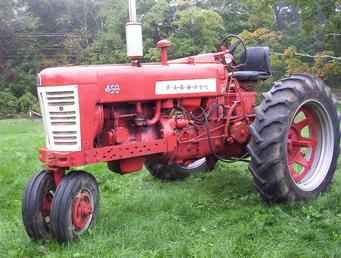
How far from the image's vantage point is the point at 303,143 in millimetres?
5641

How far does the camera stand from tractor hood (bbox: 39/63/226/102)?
13.8 ft

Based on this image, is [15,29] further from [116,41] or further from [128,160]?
[128,160]

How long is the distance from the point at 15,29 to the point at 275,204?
1336 inches

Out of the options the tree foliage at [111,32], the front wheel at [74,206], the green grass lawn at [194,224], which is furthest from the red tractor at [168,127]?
the tree foliage at [111,32]

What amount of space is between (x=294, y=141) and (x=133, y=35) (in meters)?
2.23

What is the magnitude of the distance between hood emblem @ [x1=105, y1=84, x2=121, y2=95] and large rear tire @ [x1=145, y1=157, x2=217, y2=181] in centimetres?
184

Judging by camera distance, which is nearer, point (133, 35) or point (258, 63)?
point (133, 35)

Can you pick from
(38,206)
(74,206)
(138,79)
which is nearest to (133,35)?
(138,79)

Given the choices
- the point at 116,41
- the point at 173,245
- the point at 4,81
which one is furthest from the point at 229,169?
the point at 4,81

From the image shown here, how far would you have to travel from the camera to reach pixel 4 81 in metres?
34.4

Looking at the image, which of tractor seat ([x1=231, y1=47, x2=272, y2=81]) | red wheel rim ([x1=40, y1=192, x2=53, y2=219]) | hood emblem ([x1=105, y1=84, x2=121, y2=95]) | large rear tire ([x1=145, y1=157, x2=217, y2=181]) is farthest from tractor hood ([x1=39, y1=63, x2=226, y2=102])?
large rear tire ([x1=145, y1=157, x2=217, y2=181])

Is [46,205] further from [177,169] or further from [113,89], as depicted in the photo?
[177,169]

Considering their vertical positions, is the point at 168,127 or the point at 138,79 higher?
the point at 138,79

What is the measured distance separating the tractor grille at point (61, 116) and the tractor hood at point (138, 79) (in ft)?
0.23
